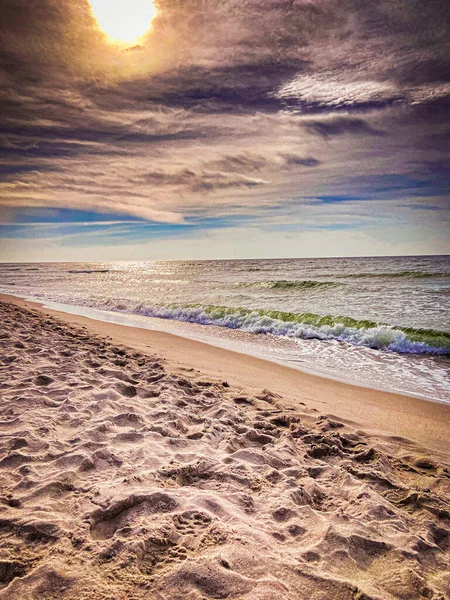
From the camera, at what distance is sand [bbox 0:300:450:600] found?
6.39 ft

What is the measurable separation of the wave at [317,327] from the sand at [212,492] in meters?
3.99

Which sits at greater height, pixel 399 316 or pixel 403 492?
pixel 399 316

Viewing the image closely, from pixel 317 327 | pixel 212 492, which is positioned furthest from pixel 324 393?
pixel 317 327

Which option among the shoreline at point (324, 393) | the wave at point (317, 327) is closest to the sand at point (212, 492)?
the shoreline at point (324, 393)

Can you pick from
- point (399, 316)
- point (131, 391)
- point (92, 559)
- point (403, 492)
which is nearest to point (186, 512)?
point (92, 559)

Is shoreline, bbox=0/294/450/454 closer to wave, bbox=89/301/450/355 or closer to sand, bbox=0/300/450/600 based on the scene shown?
sand, bbox=0/300/450/600

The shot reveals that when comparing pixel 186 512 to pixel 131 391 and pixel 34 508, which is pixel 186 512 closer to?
A: pixel 34 508

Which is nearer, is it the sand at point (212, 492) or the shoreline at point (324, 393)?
the sand at point (212, 492)

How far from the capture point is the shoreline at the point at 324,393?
4.48 m

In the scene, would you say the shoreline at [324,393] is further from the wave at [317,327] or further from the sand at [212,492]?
the wave at [317,327]

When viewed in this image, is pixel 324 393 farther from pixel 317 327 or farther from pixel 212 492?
pixel 317 327

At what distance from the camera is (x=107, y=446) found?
322cm

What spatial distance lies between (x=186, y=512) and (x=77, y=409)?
2.05 meters

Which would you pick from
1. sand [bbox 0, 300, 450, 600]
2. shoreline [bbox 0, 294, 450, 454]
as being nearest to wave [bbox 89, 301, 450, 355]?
shoreline [bbox 0, 294, 450, 454]
